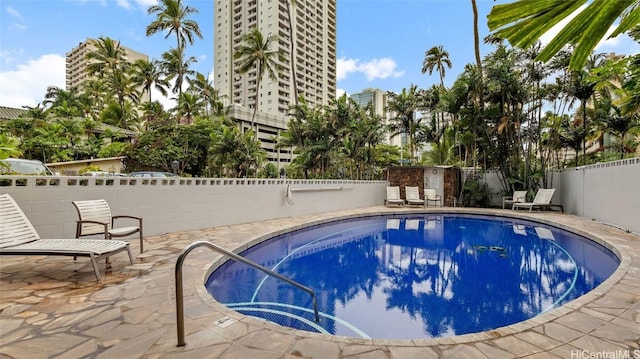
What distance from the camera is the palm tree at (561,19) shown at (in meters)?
0.94

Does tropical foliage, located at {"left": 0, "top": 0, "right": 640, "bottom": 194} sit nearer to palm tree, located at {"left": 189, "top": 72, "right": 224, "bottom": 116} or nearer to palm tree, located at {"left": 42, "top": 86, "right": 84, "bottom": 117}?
palm tree, located at {"left": 189, "top": 72, "right": 224, "bottom": 116}

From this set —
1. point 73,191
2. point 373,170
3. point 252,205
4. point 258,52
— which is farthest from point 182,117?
point 73,191

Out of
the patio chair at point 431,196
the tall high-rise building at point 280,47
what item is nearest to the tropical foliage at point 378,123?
the patio chair at point 431,196

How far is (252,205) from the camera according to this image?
30.6 feet

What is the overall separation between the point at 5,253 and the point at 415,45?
85.4 feet

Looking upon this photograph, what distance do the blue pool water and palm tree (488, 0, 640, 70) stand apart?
3245mm

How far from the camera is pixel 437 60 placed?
2233cm

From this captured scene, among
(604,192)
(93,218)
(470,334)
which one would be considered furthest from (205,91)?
(470,334)

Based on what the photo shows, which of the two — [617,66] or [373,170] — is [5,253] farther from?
[373,170]

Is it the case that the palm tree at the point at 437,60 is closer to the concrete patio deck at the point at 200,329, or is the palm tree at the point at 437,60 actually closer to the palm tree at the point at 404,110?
the palm tree at the point at 404,110

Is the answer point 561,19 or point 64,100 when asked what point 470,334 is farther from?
point 64,100

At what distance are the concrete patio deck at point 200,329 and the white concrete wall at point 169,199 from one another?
1.60 meters

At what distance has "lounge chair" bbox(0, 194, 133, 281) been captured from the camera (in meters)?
3.55

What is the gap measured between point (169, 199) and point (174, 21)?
19398 mm
